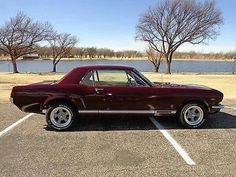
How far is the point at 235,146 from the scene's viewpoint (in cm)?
578

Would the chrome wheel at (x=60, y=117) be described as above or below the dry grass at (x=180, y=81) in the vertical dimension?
above

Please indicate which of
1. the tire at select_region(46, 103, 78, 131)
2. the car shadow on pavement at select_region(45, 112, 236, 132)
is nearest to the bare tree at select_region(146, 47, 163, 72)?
the car shadow on pavement at select_region(45, 112, 236, 132)

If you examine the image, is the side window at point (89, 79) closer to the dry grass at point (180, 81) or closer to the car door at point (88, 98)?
the car door at point (88, 98)

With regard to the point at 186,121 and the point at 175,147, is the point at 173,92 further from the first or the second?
the point at 175,147

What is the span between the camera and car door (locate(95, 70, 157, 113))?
22.7ft

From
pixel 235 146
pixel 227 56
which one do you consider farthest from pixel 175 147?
pixel 227 56

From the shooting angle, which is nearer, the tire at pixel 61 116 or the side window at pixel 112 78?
the tire at pixel 61 116

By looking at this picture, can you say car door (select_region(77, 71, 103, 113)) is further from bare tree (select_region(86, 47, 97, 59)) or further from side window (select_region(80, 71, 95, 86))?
bare tree (select_region(86, 47, 97, 59))

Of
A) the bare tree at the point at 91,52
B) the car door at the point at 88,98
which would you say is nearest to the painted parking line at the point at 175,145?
the car door at the point at 88,98

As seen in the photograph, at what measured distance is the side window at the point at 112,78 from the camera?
707 cm

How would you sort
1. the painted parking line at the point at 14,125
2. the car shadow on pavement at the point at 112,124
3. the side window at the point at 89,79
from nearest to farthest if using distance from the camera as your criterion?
the painted parking line at the point at 14,125 < the side window at the point at 89,79 < the car shadow on pavement at the point at 112,124

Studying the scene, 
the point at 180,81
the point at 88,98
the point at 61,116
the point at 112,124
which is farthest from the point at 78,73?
the point at 180,81

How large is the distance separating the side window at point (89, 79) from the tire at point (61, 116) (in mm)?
585

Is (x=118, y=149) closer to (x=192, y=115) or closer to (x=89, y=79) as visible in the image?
(x=89, y=79)
